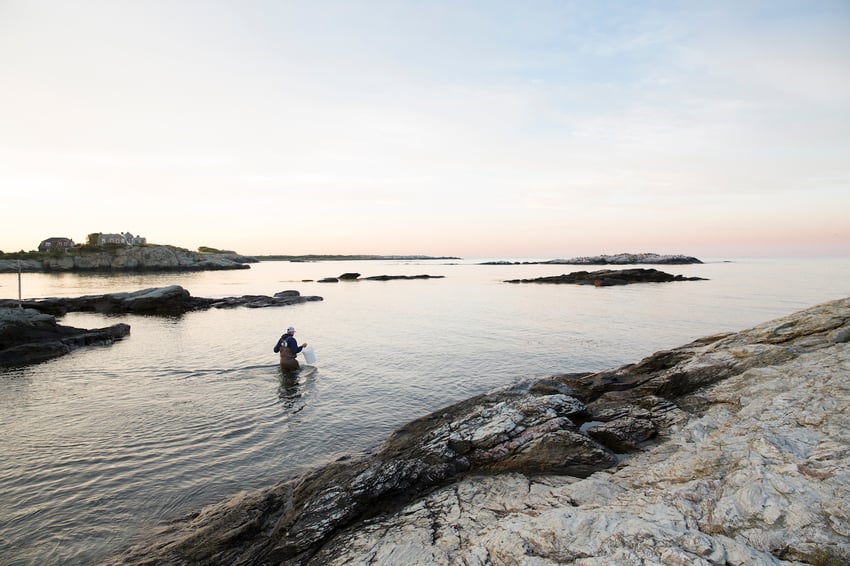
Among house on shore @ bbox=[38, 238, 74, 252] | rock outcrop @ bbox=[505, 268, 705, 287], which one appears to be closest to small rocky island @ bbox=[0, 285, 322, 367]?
rock outcrop @ bbox=[505, 268, 705, 287]

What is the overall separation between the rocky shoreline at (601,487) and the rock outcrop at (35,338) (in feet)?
75.1

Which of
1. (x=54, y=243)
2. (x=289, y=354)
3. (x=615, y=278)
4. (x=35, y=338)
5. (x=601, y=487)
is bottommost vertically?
(x=289, y=354)

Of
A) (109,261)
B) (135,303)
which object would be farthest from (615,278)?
(109,261)

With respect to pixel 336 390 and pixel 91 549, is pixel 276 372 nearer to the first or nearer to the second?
pixel 336 390

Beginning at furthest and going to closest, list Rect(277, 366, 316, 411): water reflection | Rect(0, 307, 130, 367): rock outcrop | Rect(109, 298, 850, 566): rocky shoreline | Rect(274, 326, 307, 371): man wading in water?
Rect(0, 307, 130, 367): rock outcrop
Rect(274, 326, 307, 371): man wading in water
Rect(277, 366, 316, 411): water reflection
Rect(109, 298, 850, 566): rocky shoreline

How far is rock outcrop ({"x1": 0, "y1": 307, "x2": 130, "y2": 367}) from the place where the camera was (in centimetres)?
2267

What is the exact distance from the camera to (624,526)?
5.09m

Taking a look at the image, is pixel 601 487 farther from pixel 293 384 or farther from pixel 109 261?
pixel 109 261

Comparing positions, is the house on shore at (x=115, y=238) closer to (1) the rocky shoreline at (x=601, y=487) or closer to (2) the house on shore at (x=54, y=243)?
(2) the house on shore at (x=54, y=243)

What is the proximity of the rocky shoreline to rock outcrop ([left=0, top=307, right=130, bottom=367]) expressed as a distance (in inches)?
901

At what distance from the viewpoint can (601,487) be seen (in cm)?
663

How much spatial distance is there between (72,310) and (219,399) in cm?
4051

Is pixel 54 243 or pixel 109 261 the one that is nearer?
pixel 109 261

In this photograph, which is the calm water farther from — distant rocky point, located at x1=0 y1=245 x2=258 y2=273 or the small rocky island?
distant rocky point, located at x1=0 y1=245 x2=258 y2=273
